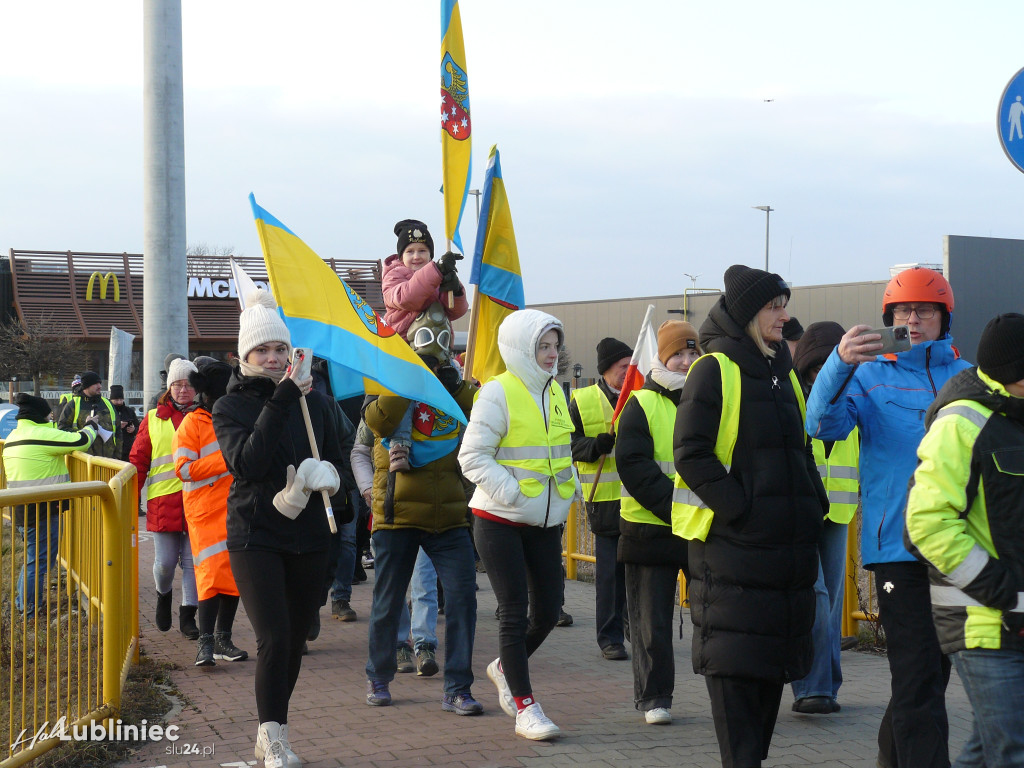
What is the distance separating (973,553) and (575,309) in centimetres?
3964

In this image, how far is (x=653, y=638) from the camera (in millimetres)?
5777

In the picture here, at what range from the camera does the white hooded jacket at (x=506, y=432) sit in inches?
216

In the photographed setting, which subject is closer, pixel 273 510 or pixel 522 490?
pixel 273 510

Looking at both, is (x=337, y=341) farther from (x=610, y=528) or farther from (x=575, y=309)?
(x=575, y=309)

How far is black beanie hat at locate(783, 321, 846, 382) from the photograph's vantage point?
18.9ft

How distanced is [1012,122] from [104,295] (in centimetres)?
4503

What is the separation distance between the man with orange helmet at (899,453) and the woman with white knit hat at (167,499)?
4.99 m

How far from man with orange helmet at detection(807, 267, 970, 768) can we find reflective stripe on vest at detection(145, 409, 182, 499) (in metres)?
5.12

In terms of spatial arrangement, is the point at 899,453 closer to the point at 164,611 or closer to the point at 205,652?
the point at 205,652

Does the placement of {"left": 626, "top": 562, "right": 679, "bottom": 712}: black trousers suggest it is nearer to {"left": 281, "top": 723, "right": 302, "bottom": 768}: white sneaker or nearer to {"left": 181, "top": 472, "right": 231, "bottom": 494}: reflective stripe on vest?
{"left": 281, "top": 723, "right": 302, "bottom": 768}: white sneaker

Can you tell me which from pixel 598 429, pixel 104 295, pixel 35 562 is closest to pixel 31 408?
pixel 35 562

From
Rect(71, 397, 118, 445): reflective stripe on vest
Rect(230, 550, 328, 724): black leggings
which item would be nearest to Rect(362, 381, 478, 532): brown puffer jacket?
Rect(230, 550, 328, 724): black leggings

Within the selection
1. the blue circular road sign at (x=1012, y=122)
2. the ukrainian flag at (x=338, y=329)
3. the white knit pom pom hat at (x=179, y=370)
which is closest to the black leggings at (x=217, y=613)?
the white knit pom pom hat at (x=179, y=370)

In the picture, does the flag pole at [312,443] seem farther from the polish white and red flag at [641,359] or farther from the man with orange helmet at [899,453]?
the polish white and red flag at [641,359]
